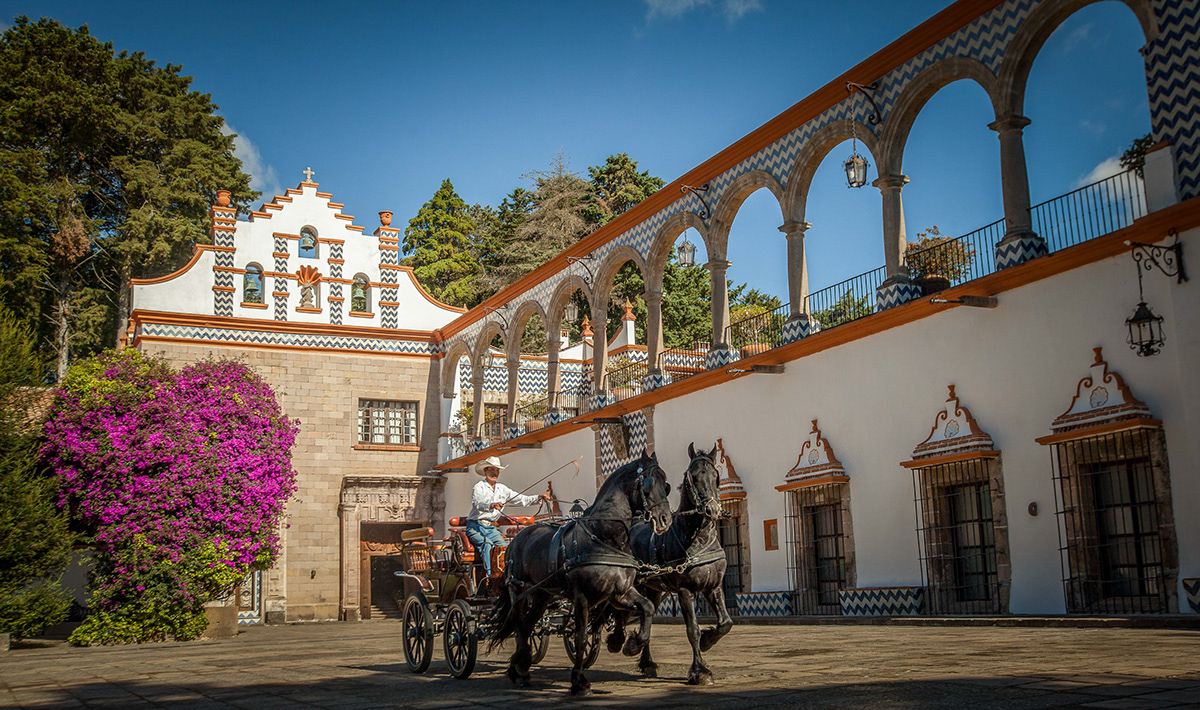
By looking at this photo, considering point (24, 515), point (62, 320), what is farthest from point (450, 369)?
point (24, 515)

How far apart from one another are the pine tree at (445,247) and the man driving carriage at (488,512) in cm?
2612

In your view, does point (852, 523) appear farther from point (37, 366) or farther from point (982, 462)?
point (37, 366)

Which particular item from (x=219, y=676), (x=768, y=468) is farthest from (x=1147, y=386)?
(x=219, y=676)

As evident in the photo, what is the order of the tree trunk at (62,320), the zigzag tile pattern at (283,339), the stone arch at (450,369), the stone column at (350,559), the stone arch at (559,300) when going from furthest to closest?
1. the tree trunk at (62,320)
2. the stone arch at (450,369)
3. the stone column at (350,559)
4. the zigzag tile pattern at (283,339)
5. the stone arch at (559,300)

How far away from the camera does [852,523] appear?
12680 mm

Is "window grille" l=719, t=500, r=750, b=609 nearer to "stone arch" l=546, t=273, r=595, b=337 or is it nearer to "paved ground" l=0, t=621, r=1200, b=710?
"paved ground" l=0, t=621, r=1200, b=710

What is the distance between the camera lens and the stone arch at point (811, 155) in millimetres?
13094

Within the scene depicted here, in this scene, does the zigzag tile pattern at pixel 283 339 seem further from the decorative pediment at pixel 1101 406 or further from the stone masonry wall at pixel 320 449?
the decorative pediment at pixel 1101 406

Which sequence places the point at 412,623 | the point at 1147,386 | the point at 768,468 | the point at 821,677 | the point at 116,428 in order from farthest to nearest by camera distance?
1. the point at 116,428
2. the point at 768,468
3. the point at 1147,386
4. the point at 412,623
5. the point at 821,677

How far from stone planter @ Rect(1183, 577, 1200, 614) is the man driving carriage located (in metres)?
5.61

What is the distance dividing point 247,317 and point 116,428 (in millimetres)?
8258

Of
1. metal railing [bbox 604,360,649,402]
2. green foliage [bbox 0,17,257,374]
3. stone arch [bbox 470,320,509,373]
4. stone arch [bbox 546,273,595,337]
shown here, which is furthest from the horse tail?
green foliage [bbox 0,17,257,374]

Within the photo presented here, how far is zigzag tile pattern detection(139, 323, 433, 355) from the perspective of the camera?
2276 centimetres

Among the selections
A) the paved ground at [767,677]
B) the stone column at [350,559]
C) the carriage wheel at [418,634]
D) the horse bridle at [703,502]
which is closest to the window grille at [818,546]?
the paved ground at [767,677]
